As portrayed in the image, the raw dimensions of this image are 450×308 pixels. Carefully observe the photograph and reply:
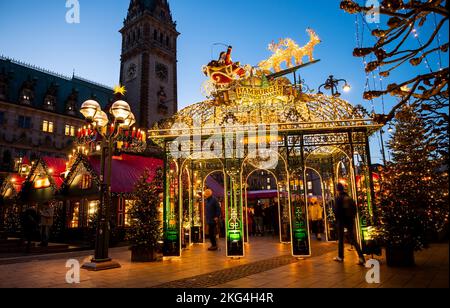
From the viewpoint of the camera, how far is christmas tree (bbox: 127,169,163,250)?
31.6 feet

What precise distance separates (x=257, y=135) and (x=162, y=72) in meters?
41.6

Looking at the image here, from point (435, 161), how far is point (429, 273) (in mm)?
3181

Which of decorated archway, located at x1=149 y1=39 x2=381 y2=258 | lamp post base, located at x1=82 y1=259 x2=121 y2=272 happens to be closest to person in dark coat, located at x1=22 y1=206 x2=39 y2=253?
lamp post base, located at x1=82 y1=259 x2=121 y2=272

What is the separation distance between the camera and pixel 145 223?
9.73 meters

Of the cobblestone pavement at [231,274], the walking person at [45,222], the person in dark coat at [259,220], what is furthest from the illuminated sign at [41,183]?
the person in dark coat at [259,220]

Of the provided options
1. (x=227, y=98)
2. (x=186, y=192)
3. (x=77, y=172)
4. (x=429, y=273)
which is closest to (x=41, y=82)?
(x=77, y=172)

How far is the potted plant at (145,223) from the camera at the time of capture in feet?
31.4

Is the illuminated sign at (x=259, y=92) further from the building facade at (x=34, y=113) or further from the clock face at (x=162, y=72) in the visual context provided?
the clock face at (x=162, y=72)

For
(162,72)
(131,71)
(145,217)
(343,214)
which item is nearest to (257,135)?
(343,214)

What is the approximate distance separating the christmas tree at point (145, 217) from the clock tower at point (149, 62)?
35.3 meters

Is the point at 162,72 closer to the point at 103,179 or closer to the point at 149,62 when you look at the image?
the point at 149,62

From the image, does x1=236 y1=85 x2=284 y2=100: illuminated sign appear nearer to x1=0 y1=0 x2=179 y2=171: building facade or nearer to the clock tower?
x1=0 y1=0 x2=179 y2=171: building facade

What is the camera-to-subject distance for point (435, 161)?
7973mm
